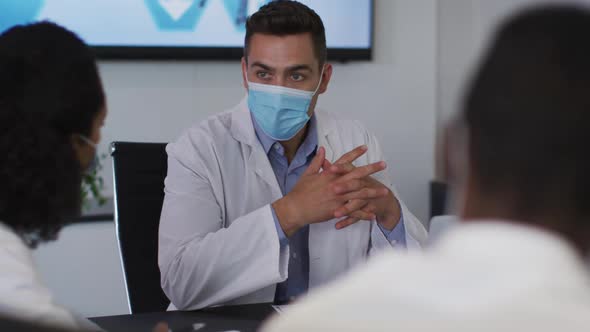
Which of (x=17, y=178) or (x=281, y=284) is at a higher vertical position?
(x=17, y=178)

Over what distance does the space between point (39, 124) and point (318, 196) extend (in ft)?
2.86

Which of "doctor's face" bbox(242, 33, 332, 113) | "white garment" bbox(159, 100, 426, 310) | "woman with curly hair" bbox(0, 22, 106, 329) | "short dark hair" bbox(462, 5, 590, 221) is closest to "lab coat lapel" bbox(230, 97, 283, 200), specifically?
"white garment" bbox(159, 100, 426, 310)

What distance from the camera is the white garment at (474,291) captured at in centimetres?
69

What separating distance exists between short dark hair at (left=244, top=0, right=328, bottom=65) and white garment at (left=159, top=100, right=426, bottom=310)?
21 cm

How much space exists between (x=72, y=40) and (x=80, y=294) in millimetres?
2509

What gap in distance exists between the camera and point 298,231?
7.28 ft

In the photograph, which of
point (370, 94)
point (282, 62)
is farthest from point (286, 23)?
point (370, 94)

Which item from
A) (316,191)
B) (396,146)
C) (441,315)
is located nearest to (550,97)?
(441,315)

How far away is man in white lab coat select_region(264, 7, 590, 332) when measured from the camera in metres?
0.69

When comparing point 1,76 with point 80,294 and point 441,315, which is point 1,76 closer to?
point 441,315

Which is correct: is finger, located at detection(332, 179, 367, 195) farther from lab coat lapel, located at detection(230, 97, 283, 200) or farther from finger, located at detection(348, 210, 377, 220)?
lab coat lapel, located at detection(230, 97, 283, 200)

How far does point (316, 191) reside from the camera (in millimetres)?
2016

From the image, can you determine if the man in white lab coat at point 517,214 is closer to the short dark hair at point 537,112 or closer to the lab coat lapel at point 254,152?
the short dark hair at point 537,112

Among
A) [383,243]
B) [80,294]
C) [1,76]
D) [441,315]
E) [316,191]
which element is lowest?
[80,294]
